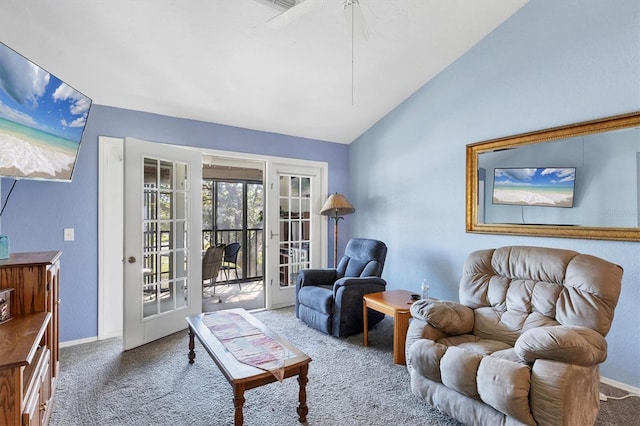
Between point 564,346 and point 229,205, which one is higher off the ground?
point 229,205

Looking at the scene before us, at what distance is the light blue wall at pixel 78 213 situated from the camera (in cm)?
280

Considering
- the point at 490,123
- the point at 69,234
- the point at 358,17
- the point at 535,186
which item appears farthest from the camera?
the point at 490,123

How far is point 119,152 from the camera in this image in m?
3.26

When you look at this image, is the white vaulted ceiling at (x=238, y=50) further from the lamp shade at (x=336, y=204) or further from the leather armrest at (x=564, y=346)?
the leather armrest at (x=564, y=346)

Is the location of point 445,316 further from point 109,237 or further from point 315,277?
point 109,237

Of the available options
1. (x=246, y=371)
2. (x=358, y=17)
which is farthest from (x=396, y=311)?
(x=358, y=17)

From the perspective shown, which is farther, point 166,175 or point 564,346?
point 166,175

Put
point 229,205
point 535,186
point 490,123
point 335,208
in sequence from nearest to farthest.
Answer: point 535,186 < point 490,123 < point 335,208 < point 229,205

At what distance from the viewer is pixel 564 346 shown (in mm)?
1566

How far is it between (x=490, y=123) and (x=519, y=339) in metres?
2.14

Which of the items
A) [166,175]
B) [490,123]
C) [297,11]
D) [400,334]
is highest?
[297,11]

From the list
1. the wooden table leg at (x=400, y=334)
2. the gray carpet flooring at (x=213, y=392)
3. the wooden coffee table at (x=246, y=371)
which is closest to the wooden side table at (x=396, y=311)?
the wooden table leg at (x=400, y=334)

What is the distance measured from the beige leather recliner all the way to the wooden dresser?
1893mm

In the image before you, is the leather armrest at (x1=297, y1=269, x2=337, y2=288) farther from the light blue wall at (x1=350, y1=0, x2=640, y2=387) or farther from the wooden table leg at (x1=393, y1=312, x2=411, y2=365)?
the wooden table leg at (x1=393, y1=312, x2=411, y2=365)
